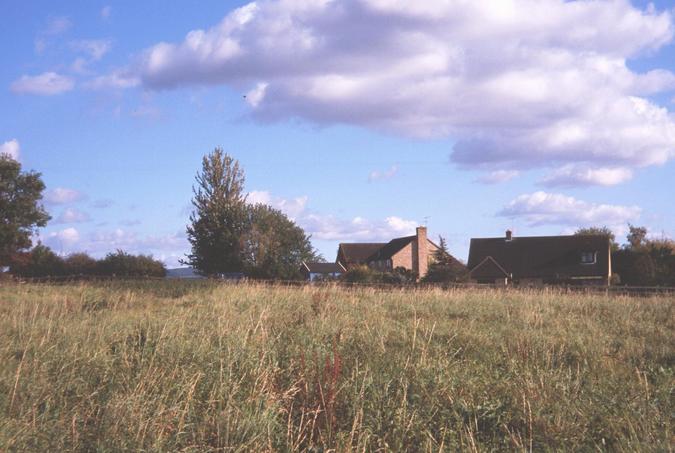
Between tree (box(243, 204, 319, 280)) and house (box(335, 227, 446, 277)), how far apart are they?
8.86 meters

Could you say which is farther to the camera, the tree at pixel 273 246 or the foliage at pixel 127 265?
the tree at pixel 273 246

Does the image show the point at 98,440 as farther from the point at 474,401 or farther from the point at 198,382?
the point at 474,401

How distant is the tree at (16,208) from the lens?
46.4m

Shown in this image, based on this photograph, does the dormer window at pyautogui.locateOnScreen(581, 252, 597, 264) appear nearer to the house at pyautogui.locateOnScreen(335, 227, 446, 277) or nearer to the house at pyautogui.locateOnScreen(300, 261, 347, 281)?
the house at pyautogui.locateOnScreen(335, 227, 446, 277)

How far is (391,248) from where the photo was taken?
7938 cm

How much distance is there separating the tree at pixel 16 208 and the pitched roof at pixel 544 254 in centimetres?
3658

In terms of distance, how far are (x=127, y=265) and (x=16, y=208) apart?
350 inches

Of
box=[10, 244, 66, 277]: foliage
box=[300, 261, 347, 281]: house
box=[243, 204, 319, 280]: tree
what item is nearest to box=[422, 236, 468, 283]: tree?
box=[243, 204, 319, 280]: tree

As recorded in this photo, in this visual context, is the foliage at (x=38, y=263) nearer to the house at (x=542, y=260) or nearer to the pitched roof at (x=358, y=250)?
the house at (x=542, y=260)

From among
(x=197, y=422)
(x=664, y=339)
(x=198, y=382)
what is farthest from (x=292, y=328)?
(x=664, y=339)

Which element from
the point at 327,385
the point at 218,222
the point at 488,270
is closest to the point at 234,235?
the point at 218,222

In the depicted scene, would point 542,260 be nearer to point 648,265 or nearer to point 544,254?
point 544,254

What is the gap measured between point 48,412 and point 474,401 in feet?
15.5

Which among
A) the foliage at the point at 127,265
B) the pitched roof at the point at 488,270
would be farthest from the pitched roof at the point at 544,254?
the foliage at the point at 127,265
